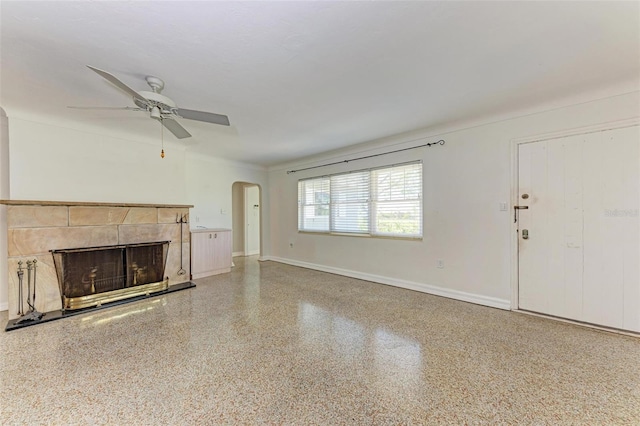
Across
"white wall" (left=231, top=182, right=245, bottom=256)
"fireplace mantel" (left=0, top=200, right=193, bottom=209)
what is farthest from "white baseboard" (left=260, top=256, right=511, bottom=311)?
"fireplace mantel" (left=0, top=200, right=193, bottom=209)

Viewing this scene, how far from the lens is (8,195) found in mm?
3346

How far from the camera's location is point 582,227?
111 inches

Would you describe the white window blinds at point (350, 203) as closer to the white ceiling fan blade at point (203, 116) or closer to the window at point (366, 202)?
the window at point (366, 202)

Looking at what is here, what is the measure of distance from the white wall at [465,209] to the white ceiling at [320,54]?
0.30 metres

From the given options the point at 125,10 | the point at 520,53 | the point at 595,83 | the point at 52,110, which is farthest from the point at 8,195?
the point at 595,83

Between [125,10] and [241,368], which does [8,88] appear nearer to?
[125,10]

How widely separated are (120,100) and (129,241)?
2101 mm

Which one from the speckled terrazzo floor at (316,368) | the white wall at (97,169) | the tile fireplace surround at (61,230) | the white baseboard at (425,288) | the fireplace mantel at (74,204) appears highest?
the white wall at (97,169)

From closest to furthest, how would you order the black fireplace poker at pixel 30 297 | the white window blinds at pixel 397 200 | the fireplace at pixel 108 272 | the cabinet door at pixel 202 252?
the black fireplace poker at pixel 30 297
the fireplace at pixel 108 272
the white window blinds at pixel 397 200
the cabinet door at pixel 202 252

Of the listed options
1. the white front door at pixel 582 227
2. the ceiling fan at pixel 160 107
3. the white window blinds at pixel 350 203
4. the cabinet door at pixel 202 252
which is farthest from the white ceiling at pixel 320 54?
the cabinet door at pixel 202 252

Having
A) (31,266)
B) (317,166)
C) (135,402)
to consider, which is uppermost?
(317,166)

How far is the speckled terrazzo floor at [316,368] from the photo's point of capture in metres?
1.60

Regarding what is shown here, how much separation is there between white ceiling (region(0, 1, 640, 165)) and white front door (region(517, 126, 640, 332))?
0.67m

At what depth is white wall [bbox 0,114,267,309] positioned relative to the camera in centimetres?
335
